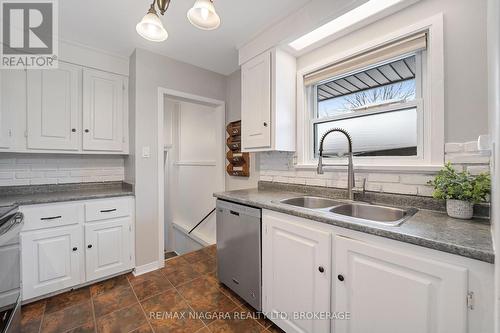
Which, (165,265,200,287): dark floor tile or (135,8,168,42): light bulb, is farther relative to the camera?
(165,265,200,287): dark floor tile

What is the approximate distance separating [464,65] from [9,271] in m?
2.88

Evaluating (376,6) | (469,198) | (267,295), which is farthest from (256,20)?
(267,295)

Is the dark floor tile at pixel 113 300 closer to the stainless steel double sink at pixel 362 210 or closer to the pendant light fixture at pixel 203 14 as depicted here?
the stainless steel double sink at pixel 362 210

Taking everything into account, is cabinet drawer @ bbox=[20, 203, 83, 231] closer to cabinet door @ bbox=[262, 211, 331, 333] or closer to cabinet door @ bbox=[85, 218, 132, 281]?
cabinet door @ bbox=[85, 218, 132, 281]

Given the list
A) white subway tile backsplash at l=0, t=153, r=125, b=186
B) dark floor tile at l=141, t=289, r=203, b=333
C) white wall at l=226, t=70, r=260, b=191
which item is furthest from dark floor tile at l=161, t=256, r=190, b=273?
white subway tile backsplash at l=0, t=153, r=125, b=186

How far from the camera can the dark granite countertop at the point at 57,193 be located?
5.74 ft

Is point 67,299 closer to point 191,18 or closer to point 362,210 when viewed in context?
point 191,18

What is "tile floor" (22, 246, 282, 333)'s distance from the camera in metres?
1.47

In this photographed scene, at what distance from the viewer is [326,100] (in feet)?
6.57

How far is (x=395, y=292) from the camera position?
2.94ft

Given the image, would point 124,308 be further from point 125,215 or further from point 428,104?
point 428,104

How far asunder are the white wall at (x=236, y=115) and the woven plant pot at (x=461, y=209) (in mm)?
1760

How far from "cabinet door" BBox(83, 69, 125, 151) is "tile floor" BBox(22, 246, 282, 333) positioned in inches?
56.2

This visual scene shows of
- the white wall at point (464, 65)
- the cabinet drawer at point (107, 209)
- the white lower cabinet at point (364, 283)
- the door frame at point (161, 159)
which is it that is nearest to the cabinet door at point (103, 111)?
the door frame at point (161, 159)
